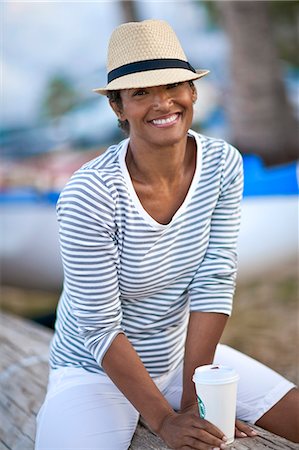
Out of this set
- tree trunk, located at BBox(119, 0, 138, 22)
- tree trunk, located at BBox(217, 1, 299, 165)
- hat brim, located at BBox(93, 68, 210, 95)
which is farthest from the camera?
tree trunk, located at BBox(119, 0, 138, 22)

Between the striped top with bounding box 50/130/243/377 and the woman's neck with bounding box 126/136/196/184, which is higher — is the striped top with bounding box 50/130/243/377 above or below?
below

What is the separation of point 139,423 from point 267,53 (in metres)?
5.02

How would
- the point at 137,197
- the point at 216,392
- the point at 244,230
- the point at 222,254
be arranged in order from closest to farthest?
the point at 216,392, the point at 137,197, the point at 222,254, the point at 244,230

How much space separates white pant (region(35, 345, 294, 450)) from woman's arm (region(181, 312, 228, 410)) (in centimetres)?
14

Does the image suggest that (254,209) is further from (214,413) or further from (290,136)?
(214,413)

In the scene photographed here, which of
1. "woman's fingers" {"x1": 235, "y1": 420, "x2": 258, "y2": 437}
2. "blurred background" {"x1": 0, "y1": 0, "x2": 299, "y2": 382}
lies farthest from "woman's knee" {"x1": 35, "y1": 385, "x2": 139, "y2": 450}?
"blurred background" {"x1": 0, "y1": 0, "x2": 299, "y2": 382}

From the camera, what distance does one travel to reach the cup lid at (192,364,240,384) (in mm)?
1780

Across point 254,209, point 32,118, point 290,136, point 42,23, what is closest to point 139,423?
point 254,209

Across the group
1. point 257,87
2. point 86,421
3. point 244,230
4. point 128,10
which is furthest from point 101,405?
point 128,10

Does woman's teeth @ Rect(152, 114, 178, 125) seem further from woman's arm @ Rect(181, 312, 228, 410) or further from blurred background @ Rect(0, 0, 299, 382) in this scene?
blurred background @ Rect(0, 0, 299, 382)

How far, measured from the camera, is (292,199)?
473 cm

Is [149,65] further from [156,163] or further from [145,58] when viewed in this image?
[156,163]

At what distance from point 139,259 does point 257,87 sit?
4.89m

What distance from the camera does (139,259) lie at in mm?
2033
